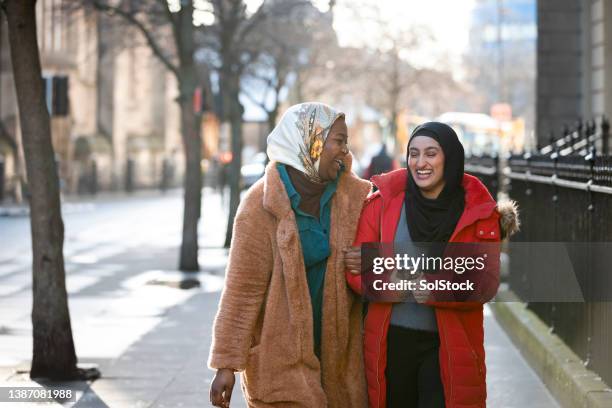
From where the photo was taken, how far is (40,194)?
9.34 m

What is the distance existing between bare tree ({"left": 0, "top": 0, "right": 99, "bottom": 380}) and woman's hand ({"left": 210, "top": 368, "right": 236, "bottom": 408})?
4654mm

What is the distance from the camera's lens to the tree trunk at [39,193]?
364 inches

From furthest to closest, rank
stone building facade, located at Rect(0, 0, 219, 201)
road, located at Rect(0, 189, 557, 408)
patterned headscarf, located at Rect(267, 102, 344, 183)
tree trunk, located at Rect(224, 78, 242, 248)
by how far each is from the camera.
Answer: stone building facade, located at Rect(0, 0, 219, 201), tree trunk, located at Rect(224, 78, 242, 248), road, located at Rect(0, 189, 557, 408), patterned headscarf, located at Rect(267, 102, 344, 183)

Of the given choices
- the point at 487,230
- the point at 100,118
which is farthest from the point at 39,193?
the point at 100,118

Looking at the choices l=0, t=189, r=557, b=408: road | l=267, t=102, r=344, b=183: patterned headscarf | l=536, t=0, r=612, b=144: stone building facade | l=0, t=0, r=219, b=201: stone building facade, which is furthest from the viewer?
l=0, t=0, r=219, b=201: stone building facade

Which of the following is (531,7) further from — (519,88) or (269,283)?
(269,283)

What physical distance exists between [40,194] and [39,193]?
0.01 m

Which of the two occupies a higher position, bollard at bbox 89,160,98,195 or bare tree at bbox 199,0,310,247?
bare tree at bbox 199,0,310,247

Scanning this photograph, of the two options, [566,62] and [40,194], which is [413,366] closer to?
[40,194]

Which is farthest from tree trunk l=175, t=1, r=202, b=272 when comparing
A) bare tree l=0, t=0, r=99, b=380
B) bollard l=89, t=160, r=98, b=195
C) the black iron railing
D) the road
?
bollard l=89, t=160, r=98, b=195

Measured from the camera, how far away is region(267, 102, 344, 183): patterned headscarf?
4691 mm

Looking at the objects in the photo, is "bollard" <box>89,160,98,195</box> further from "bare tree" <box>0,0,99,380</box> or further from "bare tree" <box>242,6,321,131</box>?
"bare tree" <box>0,0,99,380</box>

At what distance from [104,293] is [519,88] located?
89817mm

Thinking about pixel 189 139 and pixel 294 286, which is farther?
pixel 189 139
